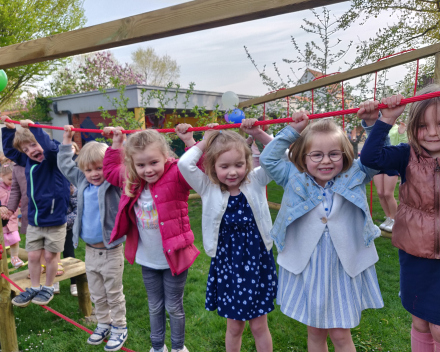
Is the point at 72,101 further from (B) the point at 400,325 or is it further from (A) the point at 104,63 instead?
(B) the point at 400,325

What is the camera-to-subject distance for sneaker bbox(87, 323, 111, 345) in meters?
2.69

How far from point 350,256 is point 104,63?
15.2 metres

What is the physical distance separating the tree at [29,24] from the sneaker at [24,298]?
37.2 ft

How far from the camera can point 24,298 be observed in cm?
311

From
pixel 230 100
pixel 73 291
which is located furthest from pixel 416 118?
pixel 230 100

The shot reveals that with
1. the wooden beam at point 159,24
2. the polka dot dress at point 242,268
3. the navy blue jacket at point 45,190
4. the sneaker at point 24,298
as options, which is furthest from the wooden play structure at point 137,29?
the polka dot dress at point 242,268

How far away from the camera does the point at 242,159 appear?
2031 millimetres

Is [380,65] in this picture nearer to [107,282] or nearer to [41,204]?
[107,282]

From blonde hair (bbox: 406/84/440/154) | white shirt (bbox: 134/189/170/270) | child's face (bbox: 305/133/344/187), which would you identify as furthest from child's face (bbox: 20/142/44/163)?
blonde hair (bbox: 406/84/440/154)

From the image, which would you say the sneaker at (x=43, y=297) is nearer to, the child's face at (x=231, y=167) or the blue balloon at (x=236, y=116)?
the child's face at (x=231, y=167)

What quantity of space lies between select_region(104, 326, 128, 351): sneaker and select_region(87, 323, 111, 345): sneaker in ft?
0.42

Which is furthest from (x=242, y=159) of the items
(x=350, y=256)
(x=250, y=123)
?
(x=350, y=256)

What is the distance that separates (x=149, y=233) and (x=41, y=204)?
142 centimetres

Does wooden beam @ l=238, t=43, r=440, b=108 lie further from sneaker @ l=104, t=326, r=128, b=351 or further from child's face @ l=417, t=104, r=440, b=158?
sneaker @ l=104, t=326, r=128, b=351
